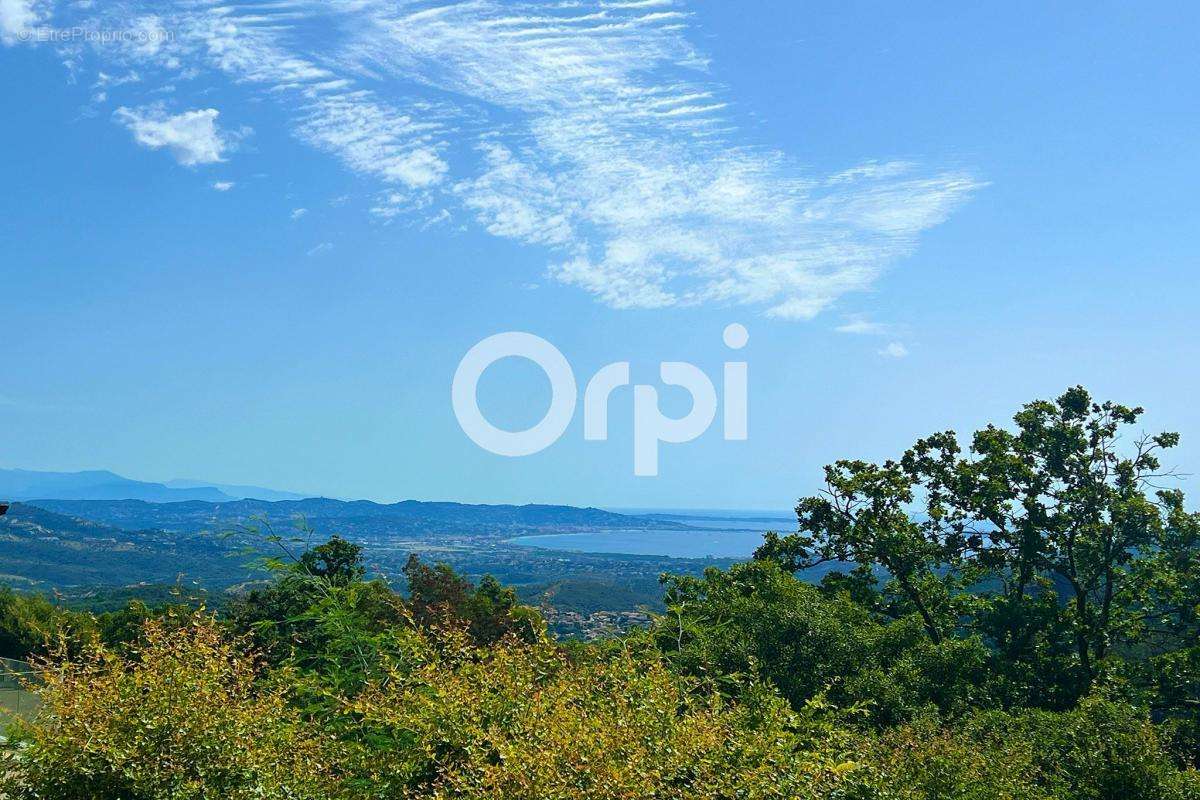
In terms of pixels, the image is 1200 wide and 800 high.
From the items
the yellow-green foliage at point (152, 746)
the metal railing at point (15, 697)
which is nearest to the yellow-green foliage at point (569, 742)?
the yellow-green foliage at point (152, 746)

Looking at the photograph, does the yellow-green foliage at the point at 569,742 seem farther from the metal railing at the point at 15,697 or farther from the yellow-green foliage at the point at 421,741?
the metal railing at the point at 15,697

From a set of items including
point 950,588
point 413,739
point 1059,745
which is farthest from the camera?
point 950,588

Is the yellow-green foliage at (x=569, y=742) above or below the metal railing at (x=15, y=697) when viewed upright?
above

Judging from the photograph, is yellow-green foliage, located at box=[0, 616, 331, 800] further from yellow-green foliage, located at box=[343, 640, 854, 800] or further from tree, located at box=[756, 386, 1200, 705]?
tree, located at box=[756, 386, 1200, 705]

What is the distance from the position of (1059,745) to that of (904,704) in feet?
11.7

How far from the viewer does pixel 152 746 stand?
5.20m

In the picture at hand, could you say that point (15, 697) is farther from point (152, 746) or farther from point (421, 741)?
point (421, 741)

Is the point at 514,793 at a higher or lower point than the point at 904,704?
higher

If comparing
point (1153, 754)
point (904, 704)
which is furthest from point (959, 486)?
point (1153, 754)

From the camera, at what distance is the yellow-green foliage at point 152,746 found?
16.8 feet

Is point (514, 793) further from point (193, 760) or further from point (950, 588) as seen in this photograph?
point (950, 588)

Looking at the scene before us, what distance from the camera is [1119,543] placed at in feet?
63.5

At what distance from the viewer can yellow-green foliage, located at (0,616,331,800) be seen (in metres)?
5.12

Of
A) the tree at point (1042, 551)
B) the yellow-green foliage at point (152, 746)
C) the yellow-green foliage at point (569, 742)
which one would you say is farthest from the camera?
the tree at point (1042, 551)
